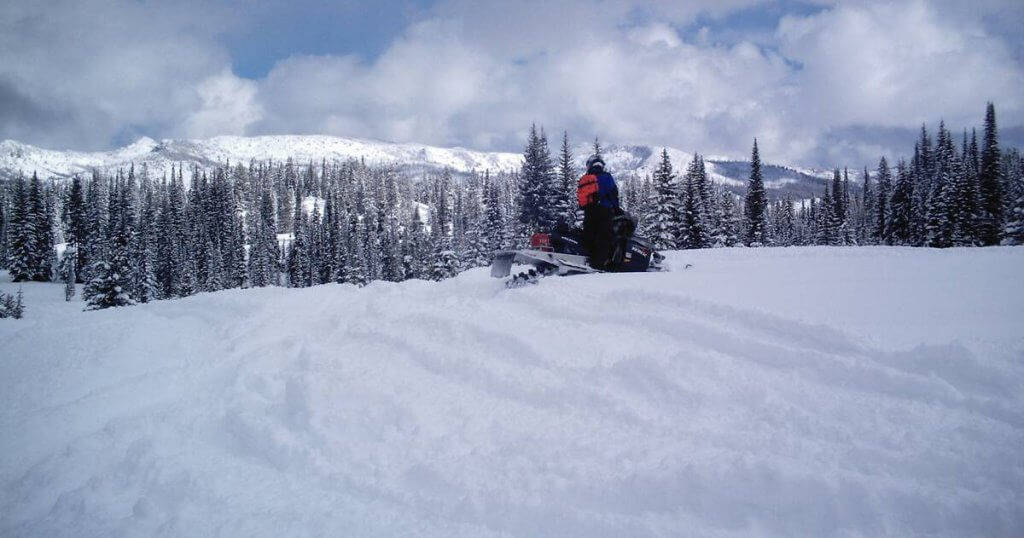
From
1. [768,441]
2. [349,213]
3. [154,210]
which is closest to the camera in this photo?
[768,441]

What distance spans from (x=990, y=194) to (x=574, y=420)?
177 feet

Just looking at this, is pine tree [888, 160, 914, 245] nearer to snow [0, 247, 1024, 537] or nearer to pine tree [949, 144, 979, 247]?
pine tree [949, 144, 979, 247]

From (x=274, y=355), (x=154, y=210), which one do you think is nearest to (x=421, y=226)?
(x=154, y=210)

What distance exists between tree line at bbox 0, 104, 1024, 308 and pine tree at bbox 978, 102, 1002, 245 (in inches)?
5.1

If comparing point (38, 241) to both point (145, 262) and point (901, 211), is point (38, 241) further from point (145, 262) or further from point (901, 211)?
point (901, 211)

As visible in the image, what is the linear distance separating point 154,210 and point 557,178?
96.0 m

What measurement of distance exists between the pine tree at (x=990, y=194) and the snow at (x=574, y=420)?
42102 mm

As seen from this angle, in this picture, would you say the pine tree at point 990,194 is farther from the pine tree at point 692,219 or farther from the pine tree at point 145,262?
the pine tree at point 145,262

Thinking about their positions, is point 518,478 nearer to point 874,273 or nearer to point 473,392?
point 473,392

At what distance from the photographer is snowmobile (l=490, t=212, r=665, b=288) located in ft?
31.0

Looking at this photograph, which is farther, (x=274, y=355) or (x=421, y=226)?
(x=421, y=226)

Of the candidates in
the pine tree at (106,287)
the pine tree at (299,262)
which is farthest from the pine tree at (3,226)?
the pine tree at (106,287)

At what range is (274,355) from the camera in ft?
22.5

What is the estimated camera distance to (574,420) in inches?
185
